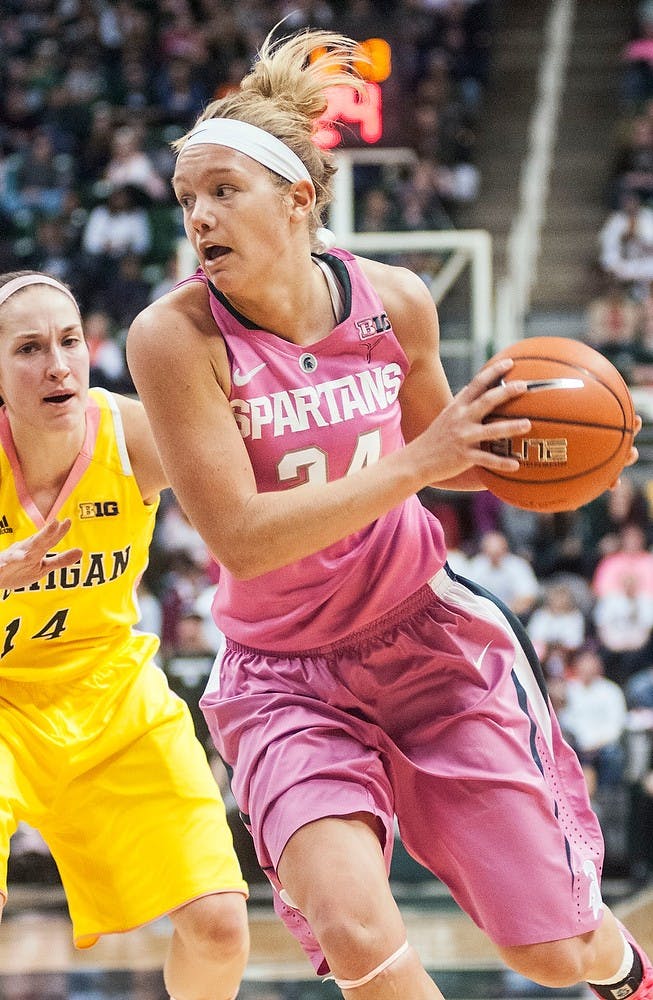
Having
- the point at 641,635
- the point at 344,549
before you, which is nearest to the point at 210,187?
the point at 344,549

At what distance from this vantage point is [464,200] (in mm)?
13523

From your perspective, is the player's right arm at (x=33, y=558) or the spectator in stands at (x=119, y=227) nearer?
the player's right arm at (x=33, y=558)

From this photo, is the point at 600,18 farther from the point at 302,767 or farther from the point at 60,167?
the point at 302,767

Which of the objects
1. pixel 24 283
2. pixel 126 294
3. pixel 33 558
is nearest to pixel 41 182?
pixel 126 294

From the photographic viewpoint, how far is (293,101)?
312 centimetres

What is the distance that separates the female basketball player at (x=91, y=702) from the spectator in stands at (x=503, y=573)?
16.8 ft

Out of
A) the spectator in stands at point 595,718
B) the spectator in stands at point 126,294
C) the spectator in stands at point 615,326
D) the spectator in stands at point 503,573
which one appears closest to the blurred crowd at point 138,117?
the spectator in stands at point 126,294

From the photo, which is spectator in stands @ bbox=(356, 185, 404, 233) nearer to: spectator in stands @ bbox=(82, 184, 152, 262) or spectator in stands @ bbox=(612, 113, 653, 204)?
spectator in stands @ bbox=(82, 184, 152, 262)

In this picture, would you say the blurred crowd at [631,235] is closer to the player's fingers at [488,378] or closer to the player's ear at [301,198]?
the player's ear at [301,198]

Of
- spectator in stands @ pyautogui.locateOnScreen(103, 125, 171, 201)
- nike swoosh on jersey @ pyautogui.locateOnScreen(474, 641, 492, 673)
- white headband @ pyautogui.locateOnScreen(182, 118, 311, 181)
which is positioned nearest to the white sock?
nike swoosh on jersey @ pyautogui.locateOnScreen(474, 641, 492, 673)

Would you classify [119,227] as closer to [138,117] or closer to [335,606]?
[138,117]

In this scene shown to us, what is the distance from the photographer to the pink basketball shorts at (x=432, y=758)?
2893 mm

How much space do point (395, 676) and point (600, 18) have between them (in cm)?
1384

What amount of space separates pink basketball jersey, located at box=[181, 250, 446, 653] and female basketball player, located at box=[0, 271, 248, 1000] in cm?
56
